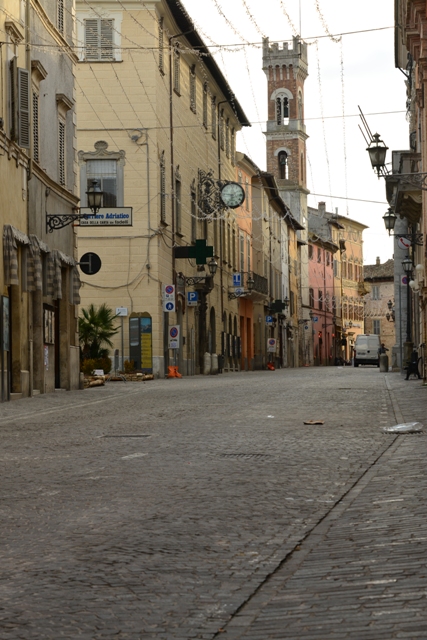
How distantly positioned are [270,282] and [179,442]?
66.3 metres

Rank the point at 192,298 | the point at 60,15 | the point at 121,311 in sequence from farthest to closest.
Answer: the point at 192,298 → the point at 121,311 → the point at 60,15

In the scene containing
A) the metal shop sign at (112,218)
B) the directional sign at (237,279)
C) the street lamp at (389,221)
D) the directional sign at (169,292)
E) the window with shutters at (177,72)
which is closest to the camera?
→ the street lamp at (389,221)

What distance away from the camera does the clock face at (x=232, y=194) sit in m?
50.7

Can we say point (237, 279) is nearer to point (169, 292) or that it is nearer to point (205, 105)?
point (205, 105)

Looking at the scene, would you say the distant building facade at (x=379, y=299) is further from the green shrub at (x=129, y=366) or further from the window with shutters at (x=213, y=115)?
the green shrub at (x=129, y=366)

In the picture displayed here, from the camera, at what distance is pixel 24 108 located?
82.4ft

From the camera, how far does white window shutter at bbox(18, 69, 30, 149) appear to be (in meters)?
24.9

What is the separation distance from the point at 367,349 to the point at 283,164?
30.6m

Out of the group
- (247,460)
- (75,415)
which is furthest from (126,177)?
(247,460)

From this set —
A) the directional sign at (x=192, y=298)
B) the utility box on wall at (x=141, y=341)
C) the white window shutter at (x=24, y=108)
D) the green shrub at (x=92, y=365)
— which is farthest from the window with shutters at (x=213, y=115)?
the white window shutter at (x=24, y=108)

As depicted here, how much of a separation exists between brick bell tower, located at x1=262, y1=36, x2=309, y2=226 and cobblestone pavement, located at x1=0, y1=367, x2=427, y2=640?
84874mm

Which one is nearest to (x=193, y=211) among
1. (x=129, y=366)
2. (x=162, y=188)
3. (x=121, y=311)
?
(x=162, y=188)

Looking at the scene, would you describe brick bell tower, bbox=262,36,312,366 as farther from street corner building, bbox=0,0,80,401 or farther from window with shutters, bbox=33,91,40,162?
window with shutters, bbox=33,91,40,162

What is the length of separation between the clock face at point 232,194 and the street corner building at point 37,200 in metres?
19.5
